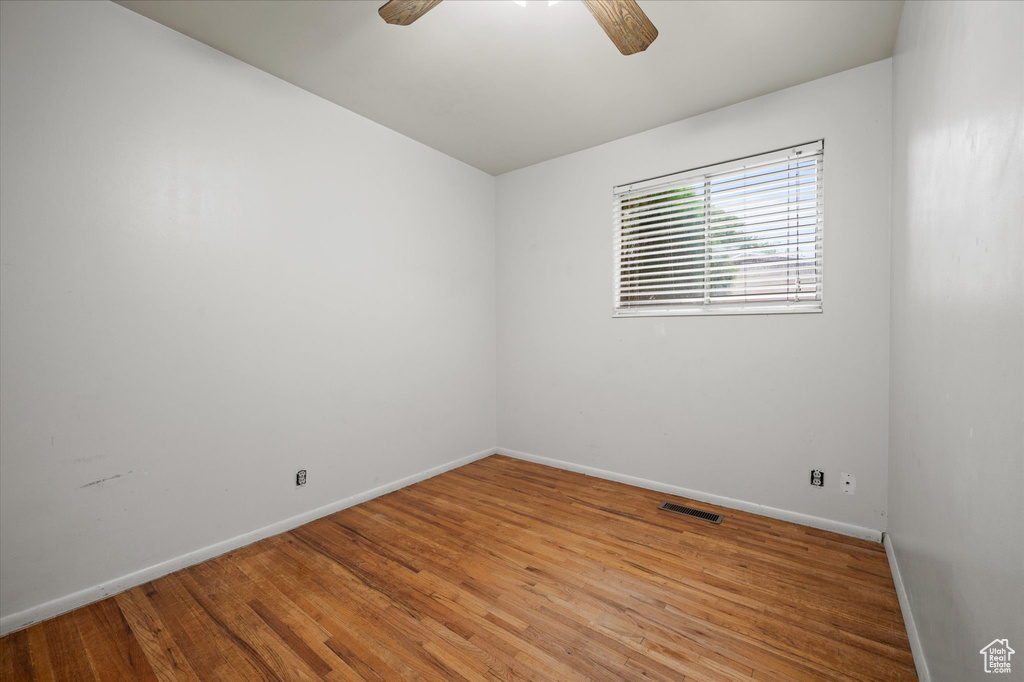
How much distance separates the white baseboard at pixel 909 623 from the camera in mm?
1466

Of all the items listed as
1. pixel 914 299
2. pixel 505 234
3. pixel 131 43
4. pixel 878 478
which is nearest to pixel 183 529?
pixel 131 43

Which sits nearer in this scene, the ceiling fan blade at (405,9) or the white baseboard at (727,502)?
the ceiling fan blade at (405,9)

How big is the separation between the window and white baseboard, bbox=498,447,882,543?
136cm

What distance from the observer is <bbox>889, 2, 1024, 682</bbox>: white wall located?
2.80ft

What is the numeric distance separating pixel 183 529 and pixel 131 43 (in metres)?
2.57

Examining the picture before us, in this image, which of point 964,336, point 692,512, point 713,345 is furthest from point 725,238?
point 964,336

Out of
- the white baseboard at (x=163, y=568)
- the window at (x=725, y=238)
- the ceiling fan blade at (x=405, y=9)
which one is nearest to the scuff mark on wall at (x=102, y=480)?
the white baseboard at (x=163, y=568)

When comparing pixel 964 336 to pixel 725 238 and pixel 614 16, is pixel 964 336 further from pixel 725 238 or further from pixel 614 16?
pixel 725 238

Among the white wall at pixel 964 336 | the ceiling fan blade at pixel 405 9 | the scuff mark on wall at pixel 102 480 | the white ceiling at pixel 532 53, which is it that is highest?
the white ceiling at pixel 532 53

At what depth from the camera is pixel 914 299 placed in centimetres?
180

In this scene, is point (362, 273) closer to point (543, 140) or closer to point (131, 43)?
point (131, 43)

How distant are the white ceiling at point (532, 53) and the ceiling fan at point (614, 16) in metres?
0.39

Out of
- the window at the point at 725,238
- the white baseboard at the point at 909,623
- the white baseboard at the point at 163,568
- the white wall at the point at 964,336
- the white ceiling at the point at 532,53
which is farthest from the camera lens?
the window at the point at 725,238

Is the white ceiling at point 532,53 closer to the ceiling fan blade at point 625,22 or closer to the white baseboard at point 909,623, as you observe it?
the ceiling fan blade at point 625,22
